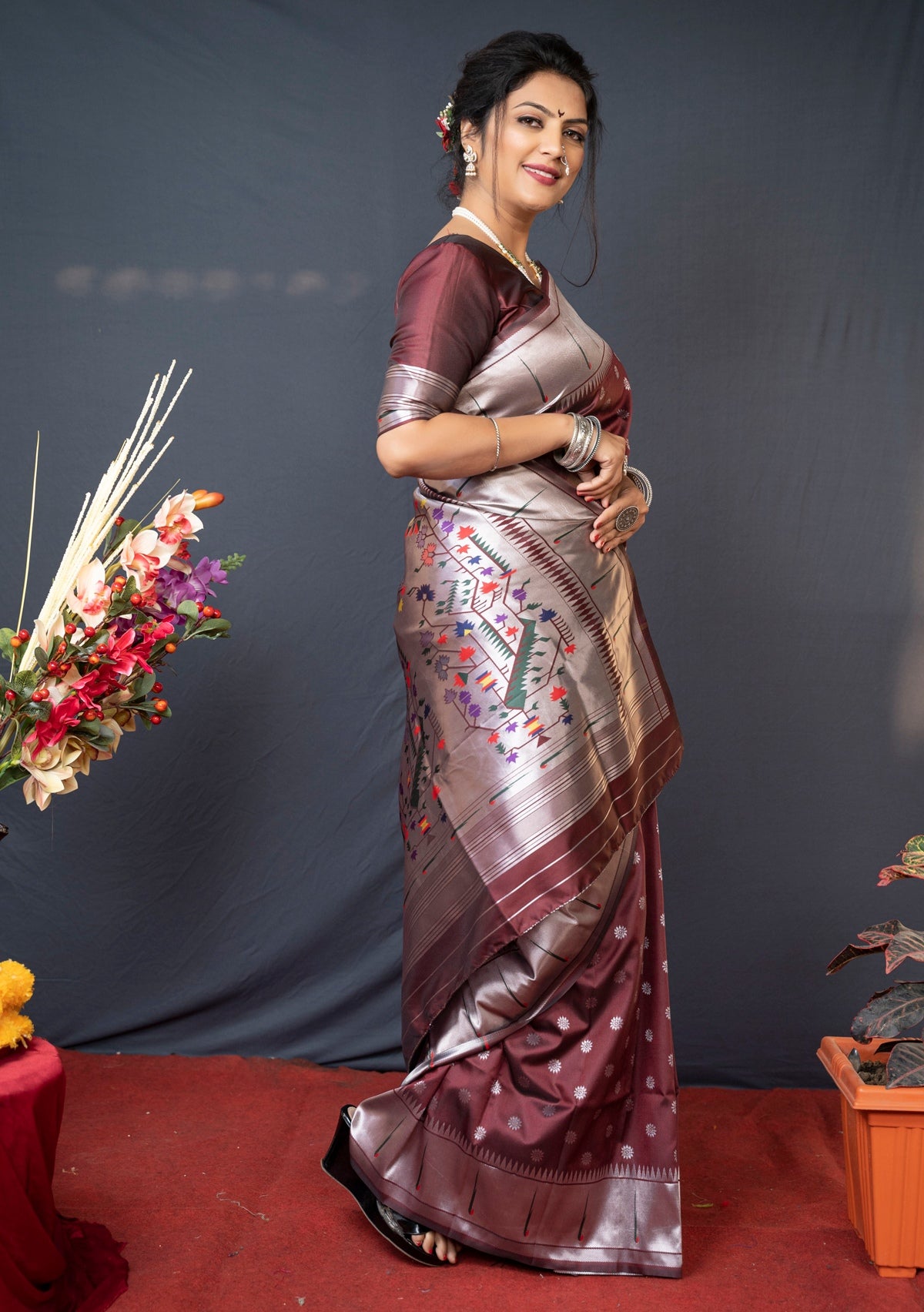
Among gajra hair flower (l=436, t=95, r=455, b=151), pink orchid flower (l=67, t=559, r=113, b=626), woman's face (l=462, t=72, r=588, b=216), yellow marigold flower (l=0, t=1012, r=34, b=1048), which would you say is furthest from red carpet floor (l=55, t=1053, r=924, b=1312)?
gajra hair flower (l=436, t=95, r=455, b=151)

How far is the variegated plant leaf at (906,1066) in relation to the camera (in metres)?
1.74

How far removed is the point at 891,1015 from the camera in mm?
1753

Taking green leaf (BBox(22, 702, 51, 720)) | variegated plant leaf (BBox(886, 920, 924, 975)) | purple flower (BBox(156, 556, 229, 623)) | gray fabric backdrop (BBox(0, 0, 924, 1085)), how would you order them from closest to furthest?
green leaf (BBox(22, 702, 51, 720)), variegated plant leaf (BBox(886, 920, 924, 975)), purple flower (BBox(156, 556, 229, 623)), gray fabric backdrop (BBox(0, 0, 924, 1085))

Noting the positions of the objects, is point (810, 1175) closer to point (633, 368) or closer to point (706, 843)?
point (706, 843)

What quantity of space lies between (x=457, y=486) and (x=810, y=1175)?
140 cm

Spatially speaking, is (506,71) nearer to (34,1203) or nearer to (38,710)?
(38,710)

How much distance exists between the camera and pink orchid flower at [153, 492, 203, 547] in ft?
5.79

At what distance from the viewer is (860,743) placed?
263 cm

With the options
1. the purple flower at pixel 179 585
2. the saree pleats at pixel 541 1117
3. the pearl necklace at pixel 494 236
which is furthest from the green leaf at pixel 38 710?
the pearl necklace at pixel 494 236

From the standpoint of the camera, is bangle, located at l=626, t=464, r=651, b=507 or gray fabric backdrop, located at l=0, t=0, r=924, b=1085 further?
gray fabric backdrop, located at l=0, t=0, r=924, b=1085

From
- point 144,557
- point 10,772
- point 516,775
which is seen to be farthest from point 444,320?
point 10,772

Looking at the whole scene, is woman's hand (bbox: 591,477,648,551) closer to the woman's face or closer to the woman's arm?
the woman's arm

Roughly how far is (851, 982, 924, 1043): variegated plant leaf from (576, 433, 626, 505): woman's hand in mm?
875

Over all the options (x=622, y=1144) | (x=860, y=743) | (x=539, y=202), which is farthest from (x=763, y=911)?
(x=539, y=202)
